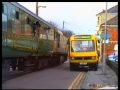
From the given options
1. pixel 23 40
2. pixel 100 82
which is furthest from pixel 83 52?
pixel 100 82

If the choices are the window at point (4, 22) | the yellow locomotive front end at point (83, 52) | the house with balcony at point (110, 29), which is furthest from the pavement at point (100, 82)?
the house with balcony at point (110, 29)

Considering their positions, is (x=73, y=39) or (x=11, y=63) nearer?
(x=11, y=63)

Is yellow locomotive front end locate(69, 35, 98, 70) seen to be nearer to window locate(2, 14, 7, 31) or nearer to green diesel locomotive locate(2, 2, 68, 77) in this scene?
green diesel locomotive locate(2, 2, 68, 77)

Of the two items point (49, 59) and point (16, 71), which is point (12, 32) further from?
point (49, 59)

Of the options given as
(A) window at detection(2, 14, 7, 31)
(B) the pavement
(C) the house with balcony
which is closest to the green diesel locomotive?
(A) window at detection(2, 14, 7, 31)

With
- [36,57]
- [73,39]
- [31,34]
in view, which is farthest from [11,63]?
[73,39]

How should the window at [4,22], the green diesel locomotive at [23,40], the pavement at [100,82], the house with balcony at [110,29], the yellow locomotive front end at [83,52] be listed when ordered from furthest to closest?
the house with balcony at [110,29], the yellow locomotive front end at [83,52], the green diesel locomotive at [23,40], the window at [4,22], the pavement at [100,82]

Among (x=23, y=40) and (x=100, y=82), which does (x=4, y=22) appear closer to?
(x=23, y=40)

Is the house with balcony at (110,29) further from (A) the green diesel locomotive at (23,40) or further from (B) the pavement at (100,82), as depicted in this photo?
(B) the pavement at (100,82)

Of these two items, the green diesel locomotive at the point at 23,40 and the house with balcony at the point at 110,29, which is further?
the house with balcony at the point at 110,29

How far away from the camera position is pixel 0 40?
22.4 m

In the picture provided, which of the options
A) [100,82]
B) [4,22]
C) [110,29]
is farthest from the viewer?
[110,29]

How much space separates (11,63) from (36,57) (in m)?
7.69

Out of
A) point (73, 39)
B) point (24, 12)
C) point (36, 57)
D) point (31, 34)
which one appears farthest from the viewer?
point (73, 39)
